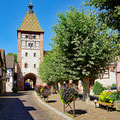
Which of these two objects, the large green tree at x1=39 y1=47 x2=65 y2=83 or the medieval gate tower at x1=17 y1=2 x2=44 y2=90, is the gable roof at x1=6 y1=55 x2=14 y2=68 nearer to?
the medieval gate tower at x1=17 y1=2 x2=44 y2=90

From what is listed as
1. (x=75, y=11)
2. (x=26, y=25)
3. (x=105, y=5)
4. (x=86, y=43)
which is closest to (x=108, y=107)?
(x=86, y=43)

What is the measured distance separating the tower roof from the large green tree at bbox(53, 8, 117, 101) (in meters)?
37.0

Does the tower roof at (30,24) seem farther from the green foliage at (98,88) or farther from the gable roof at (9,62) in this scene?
the green foliage at (98,88)

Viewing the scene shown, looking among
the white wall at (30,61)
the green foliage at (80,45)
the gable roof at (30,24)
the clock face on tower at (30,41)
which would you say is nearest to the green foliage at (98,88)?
the green foliage at (80,45)

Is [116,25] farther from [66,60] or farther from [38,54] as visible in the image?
[38,54]

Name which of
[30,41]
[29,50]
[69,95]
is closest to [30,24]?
[30,41]

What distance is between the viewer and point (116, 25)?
20.3 ft

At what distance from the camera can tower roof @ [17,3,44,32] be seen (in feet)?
164

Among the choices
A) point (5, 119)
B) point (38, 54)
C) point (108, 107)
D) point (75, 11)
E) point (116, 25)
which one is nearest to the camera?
point (116, 25)

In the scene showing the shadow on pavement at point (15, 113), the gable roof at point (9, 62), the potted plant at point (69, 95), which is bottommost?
the shadow on pavement at point (15, 113)

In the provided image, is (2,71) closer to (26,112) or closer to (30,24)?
(30,24)

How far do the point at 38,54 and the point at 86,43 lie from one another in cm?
3689

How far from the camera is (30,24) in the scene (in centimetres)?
5125

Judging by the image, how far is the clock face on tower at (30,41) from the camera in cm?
4881
